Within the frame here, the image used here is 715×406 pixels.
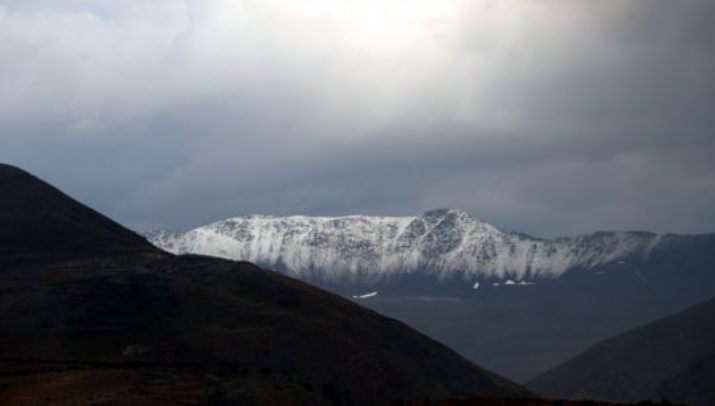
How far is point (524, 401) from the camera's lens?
15150 centimetres

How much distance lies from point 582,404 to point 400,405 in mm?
27104

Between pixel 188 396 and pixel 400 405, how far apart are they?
A: 134ft

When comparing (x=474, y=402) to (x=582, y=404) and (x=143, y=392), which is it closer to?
(x=582, y=404)

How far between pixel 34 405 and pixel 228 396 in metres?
32.5

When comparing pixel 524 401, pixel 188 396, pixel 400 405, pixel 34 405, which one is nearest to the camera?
pixel 524 401

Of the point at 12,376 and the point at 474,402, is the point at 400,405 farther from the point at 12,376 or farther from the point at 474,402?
the point at 12,376

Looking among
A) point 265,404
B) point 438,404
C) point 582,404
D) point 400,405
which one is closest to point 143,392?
point 265,404

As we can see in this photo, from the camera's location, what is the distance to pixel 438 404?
152 metres

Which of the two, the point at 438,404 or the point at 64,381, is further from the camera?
the point at 64,381

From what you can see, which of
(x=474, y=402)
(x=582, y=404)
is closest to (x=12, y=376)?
(x=474, y=402)

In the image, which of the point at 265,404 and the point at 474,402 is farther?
the point at 265,404

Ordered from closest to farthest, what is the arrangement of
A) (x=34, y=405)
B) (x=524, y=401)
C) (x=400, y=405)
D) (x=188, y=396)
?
(x=524, y=401)
(x=400, y=405)
(x=34, y=405)
(x=188, y=396)

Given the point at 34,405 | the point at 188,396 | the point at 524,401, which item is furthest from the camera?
the point at 188,396

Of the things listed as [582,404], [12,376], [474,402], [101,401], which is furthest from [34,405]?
[582,404]
